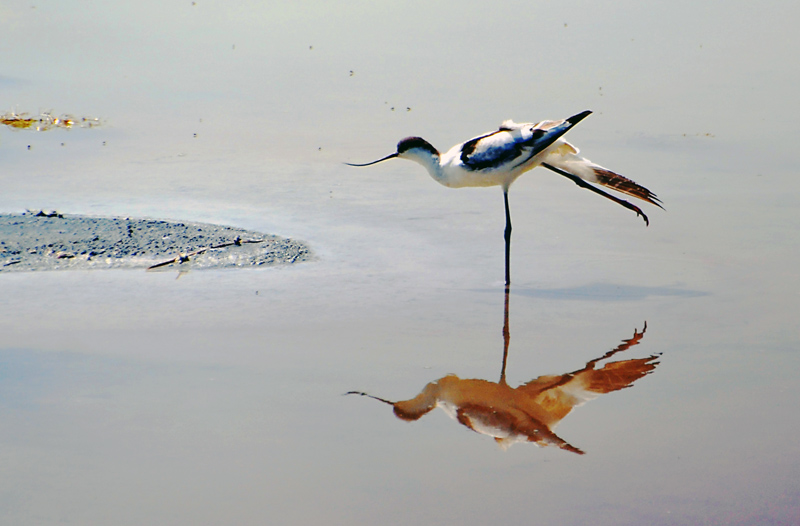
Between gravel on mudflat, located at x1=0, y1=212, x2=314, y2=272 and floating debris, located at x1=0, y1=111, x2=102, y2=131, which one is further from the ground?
floating debris, located at x1=0, y1=111, x2=102, y2=131

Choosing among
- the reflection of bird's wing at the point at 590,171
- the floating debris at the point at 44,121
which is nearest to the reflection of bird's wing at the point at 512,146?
the reflection of bird's wing at the point at 590,171

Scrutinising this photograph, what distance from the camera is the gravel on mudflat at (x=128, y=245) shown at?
233 inches

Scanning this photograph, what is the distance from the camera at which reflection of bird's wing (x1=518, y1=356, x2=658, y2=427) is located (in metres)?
4.11

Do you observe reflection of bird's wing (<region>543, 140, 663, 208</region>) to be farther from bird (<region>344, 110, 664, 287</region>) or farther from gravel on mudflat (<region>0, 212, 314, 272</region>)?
gravel on mudflat (<region>0, 212, 314, 272</region>)

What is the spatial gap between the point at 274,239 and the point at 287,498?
325 centimetres

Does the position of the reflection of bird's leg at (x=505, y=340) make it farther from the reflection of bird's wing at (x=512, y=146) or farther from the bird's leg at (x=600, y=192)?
the bird's leg at (x=600, y=192)

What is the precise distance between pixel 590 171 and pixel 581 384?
2.48 metres

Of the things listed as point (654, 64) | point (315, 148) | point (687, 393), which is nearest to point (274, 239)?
point (315, 148)

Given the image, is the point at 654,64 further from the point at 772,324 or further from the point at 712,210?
the point at 772,324

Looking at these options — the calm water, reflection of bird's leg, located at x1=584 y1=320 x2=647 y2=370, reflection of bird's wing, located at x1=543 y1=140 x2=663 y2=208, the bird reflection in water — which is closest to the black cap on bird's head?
the calm water

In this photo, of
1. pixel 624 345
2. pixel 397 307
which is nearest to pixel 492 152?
pixel 397 307

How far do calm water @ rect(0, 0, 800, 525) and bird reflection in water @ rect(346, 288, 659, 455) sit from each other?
0.19 feet

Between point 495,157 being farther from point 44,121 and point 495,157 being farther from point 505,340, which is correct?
point 44,121

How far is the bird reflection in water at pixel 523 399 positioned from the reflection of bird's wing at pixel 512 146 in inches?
72.7
